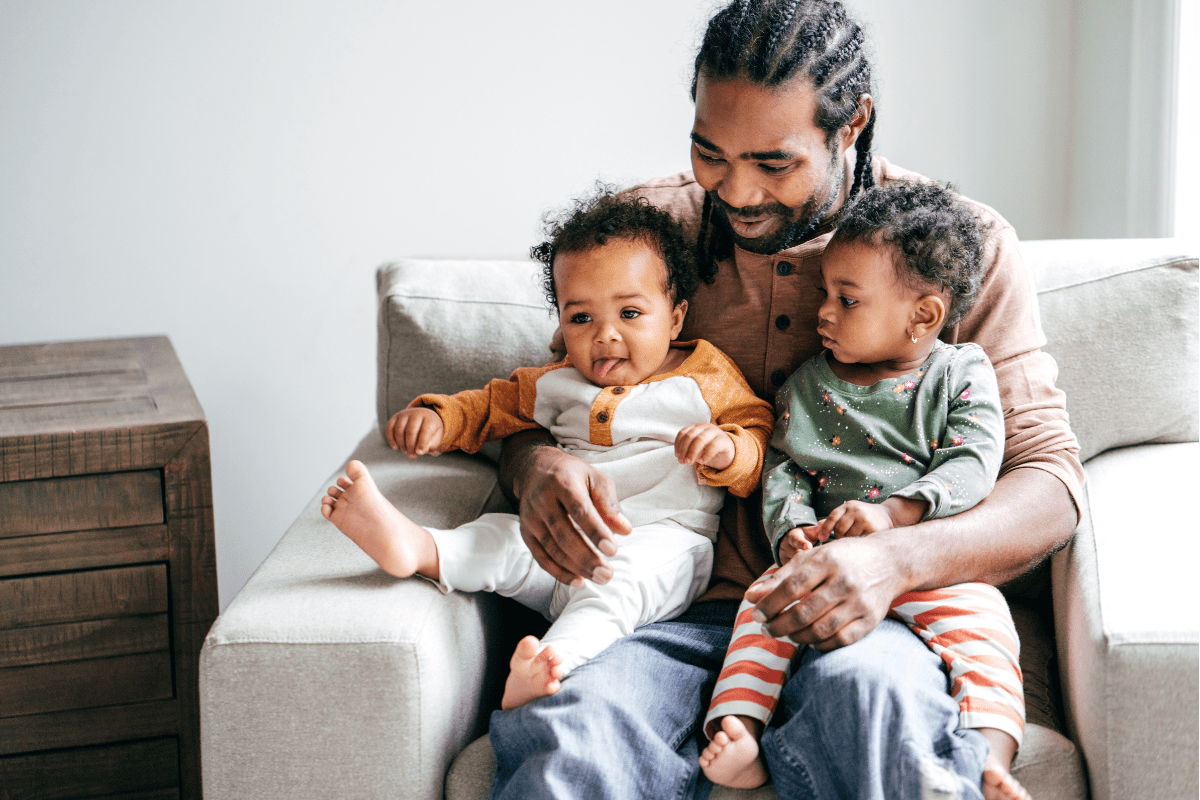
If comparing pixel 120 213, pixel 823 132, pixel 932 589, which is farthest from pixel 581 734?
pixel 120 213

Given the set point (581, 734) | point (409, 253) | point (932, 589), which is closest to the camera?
point (581, 734)

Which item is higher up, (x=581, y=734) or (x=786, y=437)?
(x=786, y=437)

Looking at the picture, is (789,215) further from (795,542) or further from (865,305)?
(795,542)

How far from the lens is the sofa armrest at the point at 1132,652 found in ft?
3.09

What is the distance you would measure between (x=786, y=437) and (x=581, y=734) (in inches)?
18.3

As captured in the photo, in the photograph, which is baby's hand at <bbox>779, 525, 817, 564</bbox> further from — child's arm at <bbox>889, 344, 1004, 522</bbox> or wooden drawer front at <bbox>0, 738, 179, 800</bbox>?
wooden drawer front at <bbox>0, 738, 179, 800</bbox>

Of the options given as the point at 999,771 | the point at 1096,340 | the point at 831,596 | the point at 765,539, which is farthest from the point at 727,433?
the point at 1096,340

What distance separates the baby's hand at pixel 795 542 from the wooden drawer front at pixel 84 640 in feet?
2.84

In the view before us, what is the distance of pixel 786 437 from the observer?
1.25 m

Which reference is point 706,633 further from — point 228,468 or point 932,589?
point 228,468

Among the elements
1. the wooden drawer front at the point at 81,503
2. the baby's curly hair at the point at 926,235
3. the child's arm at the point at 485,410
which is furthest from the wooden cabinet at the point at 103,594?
the baby's curly hair at the point at 926,235

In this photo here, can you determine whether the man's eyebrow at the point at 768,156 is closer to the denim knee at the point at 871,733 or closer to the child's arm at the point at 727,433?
the child's arm at the point at 727,433

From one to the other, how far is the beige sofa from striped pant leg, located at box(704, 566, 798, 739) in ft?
0.28

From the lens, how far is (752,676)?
1074 mm
